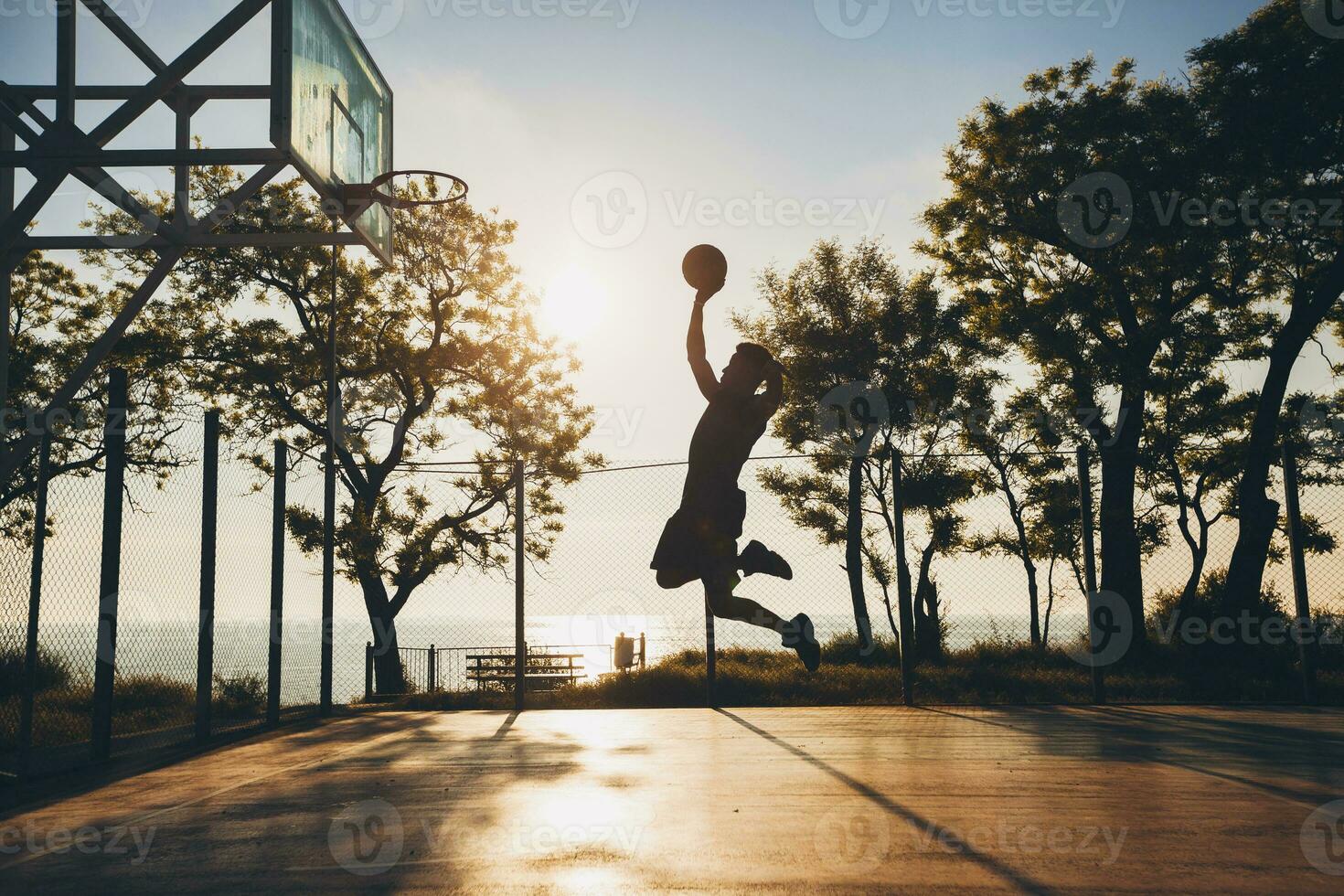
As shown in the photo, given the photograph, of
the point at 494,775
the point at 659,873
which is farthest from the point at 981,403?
the point at 659,873

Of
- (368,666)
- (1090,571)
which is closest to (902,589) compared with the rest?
(1090,571)

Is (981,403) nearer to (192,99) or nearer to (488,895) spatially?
(192,99)

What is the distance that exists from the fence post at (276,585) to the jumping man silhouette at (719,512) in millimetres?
8283

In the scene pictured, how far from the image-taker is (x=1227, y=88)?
16672 millimetres

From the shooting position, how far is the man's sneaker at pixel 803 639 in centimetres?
383

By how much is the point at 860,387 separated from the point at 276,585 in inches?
580

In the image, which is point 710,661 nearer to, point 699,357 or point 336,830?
point 336,830

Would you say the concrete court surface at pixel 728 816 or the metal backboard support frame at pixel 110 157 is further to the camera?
the metal backboard support frame at pixel 110 157

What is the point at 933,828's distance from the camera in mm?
4809

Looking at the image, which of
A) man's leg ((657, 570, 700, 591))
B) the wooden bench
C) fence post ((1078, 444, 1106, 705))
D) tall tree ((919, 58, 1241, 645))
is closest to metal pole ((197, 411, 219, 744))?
man's leg ((657, 570, 700, 591))

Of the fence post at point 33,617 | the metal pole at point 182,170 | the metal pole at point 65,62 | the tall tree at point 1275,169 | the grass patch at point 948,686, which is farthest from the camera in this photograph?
the tall tree at point 1275,169

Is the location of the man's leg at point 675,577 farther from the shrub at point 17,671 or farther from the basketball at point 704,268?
the shrub at point 17,671

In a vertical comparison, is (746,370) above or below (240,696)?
above

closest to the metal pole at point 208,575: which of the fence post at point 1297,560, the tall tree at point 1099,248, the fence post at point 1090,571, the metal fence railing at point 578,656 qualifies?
the metal fence railing at point 578,656
